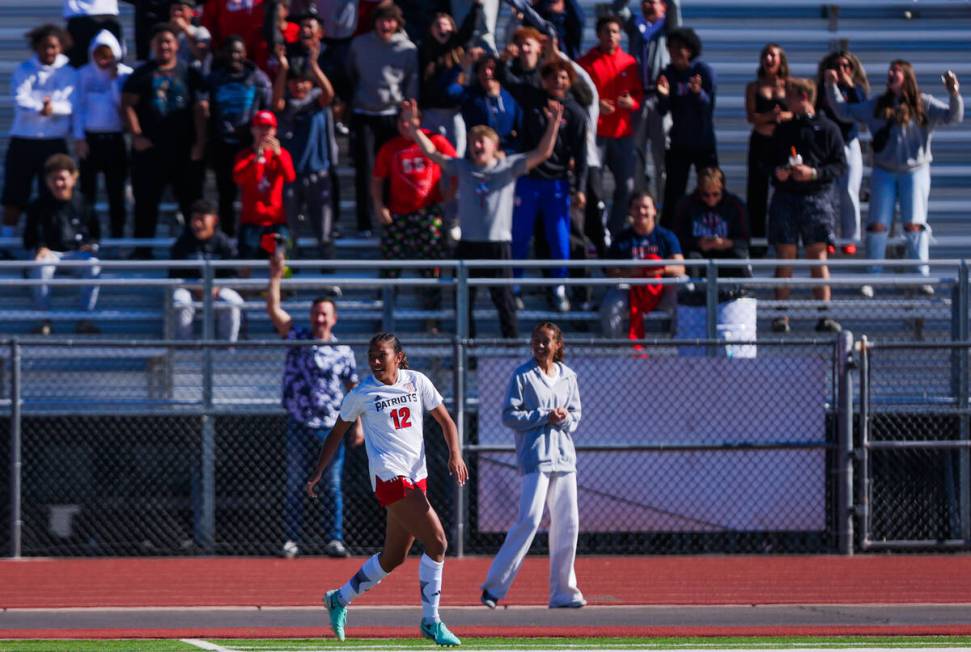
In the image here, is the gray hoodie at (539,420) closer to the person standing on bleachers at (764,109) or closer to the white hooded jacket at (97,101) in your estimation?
the person standing on bleachers at (764,109)

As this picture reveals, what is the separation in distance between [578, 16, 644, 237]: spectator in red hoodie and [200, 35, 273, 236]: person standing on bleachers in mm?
3121

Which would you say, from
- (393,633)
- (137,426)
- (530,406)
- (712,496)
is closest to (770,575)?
(712,496)

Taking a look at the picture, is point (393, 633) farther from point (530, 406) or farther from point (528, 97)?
point (528, 97)

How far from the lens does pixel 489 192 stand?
1515cm

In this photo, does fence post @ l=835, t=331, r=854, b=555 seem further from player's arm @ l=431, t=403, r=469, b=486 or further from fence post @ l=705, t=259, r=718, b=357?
player's arm @ l=431, t=403, r=469, b=486

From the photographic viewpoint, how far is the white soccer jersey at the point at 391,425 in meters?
10.1

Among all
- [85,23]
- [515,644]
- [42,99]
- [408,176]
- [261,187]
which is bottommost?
[515,644]

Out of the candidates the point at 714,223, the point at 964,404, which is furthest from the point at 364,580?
the point at 964,404

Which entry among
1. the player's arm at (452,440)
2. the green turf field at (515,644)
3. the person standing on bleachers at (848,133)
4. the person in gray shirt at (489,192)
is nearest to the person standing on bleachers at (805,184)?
the person standing on bleachers at (848,133)

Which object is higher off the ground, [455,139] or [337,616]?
[455,139]

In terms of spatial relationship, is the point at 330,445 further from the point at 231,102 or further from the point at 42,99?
the point at 42,99

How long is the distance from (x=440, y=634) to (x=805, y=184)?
7193 mm

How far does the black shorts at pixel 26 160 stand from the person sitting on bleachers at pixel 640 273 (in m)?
5.51

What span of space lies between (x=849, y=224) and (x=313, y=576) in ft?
20.6
